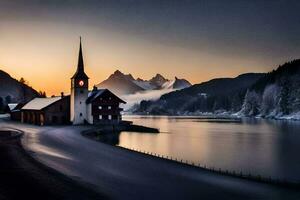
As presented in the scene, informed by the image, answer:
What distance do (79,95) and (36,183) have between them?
65.0 meters

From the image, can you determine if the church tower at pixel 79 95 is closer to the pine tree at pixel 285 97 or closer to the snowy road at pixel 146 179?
the snowy road at pixel 146 179

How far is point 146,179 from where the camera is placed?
26.1 m

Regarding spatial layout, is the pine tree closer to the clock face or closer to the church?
the church

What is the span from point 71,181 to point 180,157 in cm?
3115

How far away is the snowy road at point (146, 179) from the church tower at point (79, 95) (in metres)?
47.5

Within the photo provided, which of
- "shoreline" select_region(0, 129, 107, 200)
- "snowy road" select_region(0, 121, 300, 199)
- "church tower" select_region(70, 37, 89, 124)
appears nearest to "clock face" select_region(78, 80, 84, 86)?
"church tower" select_region(70, 37, 89, 124)

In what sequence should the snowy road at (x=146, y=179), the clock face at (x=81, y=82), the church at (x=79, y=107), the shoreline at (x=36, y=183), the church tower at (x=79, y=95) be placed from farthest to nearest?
the clock face at (x=81, y=82)
the church tower at (x=79, y=95)
the church at (x=79, y=107)
the snowy road at (x=146, y=179)
the shoreline at (x=36, y=183)

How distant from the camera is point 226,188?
977 inches

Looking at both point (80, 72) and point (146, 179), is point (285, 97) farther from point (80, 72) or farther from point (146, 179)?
point (146, 179)

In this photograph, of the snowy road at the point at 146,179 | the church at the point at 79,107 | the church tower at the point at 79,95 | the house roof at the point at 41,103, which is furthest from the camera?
the house roof at the point at 41,103

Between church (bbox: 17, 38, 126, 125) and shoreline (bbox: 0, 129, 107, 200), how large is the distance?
56.4m

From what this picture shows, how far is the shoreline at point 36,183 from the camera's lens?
63.7ft

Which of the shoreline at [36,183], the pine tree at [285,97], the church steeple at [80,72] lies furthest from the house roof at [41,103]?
the pine tree at [285,97]

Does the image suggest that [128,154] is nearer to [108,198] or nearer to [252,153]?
[108,198]
